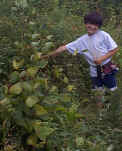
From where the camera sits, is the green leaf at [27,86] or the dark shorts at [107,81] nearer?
the green leaf at [27,86]

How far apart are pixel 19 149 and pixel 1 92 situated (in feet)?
1.77

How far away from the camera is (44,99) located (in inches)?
116

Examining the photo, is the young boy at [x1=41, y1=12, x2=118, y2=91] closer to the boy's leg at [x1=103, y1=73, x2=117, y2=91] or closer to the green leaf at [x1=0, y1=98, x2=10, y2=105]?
the boy's leg at [x1=103, y1=73, x2=117, y2=91]

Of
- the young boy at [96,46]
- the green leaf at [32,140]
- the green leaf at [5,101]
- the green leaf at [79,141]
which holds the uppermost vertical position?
the young boy at [96,46]

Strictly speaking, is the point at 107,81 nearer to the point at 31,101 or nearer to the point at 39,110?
the point at 39,110

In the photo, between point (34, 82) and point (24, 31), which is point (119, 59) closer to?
point (24, 31)

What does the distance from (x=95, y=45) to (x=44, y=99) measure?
1694 mm

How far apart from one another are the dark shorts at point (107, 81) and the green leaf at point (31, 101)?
80.8 inches

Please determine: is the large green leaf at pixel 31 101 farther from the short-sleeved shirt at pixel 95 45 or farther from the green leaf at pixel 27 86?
the short-sleeved shirt at pixel 95 45

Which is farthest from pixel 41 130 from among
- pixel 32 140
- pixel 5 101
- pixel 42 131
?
pixel 5 101

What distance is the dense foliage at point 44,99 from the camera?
2.85 metres

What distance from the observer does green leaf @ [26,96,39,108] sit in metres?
2.67

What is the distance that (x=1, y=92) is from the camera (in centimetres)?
307

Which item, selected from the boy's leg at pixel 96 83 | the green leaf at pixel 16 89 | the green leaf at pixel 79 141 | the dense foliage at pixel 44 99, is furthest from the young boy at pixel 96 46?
the green leaf at pixel 16 89
